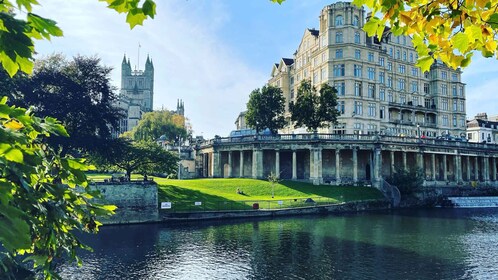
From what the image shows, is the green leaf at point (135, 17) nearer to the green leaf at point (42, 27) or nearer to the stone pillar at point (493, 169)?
the green leaf at point (42, 27)

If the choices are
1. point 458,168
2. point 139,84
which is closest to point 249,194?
point 458,168

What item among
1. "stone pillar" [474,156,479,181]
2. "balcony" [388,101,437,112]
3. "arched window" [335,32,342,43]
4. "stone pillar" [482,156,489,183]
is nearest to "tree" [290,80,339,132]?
"arched window" [335,32,342,43]

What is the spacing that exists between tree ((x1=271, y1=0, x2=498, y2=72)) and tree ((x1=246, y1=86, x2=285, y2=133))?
63.8 meters

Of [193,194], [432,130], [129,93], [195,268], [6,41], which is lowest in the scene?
[195,268]

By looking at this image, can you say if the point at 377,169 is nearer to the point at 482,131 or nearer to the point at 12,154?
the point at 12,154

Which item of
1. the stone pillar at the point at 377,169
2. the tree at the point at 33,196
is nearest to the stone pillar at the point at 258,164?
the stone pillar at the point at 377,169

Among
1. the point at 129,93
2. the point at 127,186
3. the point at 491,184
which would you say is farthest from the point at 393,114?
the point at 129,93

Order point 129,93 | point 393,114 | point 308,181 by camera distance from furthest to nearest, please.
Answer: point 129,93
point 393,114
point 308,181

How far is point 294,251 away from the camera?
1070 inches

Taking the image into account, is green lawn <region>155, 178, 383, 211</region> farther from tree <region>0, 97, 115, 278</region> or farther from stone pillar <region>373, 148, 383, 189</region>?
tree <region>0, 97, 115, 278</region>

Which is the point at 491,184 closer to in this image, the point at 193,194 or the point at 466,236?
the point at 466,236

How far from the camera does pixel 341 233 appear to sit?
33906 mm

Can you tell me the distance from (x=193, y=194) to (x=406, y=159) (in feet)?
141

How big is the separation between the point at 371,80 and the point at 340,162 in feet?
64.9
